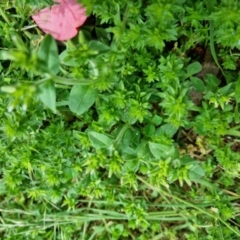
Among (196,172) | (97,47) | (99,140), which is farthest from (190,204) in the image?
(97,47)

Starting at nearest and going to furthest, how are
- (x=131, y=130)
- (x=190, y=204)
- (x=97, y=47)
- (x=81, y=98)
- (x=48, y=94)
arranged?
(x=48, y=94)
(x=97, y=47)
(x=81, y=98)
(x=131, y=130)
(x=190, y=204)

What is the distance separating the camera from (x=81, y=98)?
183cm

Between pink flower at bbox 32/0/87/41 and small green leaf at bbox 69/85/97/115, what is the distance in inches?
9.8

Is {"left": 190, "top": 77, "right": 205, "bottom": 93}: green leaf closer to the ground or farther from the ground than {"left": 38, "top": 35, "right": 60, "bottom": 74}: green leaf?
closer to the ground

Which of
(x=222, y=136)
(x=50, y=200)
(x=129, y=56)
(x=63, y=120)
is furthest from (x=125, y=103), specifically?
(x=50, y=200)

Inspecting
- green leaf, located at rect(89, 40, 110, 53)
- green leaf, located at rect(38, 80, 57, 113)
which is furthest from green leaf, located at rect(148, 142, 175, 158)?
green leaf, located at rect(38, 80, 57, 113)

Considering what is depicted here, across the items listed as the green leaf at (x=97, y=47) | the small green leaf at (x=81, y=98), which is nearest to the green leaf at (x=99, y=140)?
the small green leaf at (x=81, y=98)

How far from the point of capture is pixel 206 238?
210 centimetres

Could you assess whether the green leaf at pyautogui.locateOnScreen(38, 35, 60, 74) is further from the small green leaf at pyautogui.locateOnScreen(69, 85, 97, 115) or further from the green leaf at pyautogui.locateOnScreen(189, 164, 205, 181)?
the green leaf at pyautogui.locateOnScreen(189, 164, 205, 181)

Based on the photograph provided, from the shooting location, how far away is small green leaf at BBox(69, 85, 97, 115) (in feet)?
5.98

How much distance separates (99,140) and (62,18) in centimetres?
49

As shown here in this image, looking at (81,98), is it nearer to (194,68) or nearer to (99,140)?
(99,140)

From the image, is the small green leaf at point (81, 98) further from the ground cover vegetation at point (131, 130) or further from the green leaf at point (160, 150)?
the green leaf at point (160, 150)

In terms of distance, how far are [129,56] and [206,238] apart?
31.9 inches
